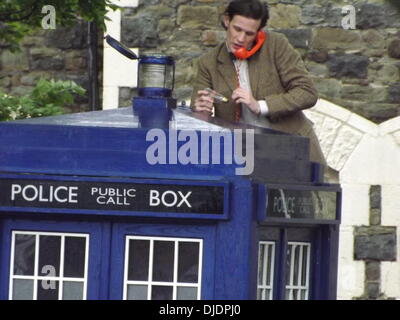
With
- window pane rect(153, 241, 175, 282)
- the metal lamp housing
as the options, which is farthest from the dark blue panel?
the metal lamp housing

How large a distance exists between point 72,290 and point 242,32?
4.55 feet

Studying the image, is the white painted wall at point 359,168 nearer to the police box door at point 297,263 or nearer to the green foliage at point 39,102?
the green foliage at point 39,102

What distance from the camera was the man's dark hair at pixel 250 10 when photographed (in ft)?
19.6

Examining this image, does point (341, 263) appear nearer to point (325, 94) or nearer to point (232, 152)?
point (325, 94)

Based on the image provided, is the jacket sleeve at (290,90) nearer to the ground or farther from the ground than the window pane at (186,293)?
farther from the ground

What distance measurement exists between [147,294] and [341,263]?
5.66m

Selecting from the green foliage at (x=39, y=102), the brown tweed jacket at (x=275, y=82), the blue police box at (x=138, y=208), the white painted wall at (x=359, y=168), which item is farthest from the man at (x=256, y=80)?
the white painted wall at (x=359, y=168)

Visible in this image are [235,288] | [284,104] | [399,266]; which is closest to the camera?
[235,288]

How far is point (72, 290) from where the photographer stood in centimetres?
515

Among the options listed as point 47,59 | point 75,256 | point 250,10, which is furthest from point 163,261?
point 47,59

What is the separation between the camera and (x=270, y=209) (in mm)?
5086

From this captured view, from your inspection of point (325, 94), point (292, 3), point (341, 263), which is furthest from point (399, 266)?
point (292, 3)

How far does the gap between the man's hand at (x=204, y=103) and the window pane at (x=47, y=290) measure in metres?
1.04
